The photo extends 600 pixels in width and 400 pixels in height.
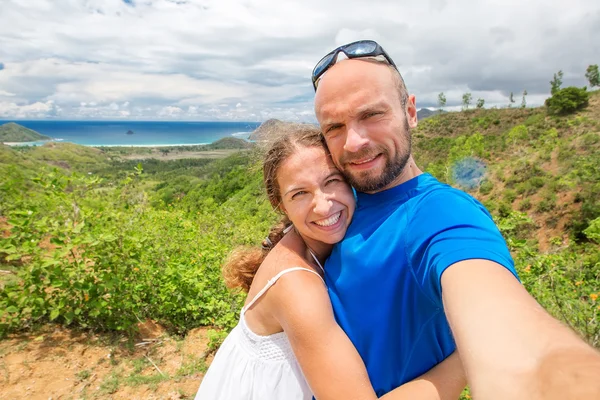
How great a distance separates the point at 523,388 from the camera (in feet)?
1.88

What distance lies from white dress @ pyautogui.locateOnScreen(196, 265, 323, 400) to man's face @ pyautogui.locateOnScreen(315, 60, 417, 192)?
0.43 m

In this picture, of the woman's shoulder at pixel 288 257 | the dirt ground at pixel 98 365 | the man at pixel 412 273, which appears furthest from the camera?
the dirt ground at pixel 98 365

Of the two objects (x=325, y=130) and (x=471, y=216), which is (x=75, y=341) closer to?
(x=325, y=130)

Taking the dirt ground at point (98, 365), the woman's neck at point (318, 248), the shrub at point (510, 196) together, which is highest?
the woman's neck at point (318, 248)

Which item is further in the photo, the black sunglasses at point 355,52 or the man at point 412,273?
the black sunglasses at point 355,52

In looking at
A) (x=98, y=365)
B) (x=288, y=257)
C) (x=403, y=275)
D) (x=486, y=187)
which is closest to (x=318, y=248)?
(x=288, y=257)

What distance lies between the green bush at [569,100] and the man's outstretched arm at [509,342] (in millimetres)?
47911

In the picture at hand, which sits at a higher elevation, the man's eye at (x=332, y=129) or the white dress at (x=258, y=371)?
the man's eye at (x=332, y=129)

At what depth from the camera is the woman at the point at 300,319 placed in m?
1.01

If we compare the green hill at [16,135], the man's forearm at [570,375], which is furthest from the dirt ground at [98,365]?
the green hill at [16,135]

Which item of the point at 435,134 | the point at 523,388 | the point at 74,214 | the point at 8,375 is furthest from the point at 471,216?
the point at 435,134

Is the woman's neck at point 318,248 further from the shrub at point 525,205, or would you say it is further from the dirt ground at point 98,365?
the shrub at point 525,205

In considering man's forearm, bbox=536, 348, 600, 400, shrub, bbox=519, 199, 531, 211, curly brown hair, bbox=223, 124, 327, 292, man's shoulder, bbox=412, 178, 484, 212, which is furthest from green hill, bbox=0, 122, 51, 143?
man's forearm, bbox=536, 348, 600, 400

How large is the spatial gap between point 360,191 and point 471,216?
473 mm
